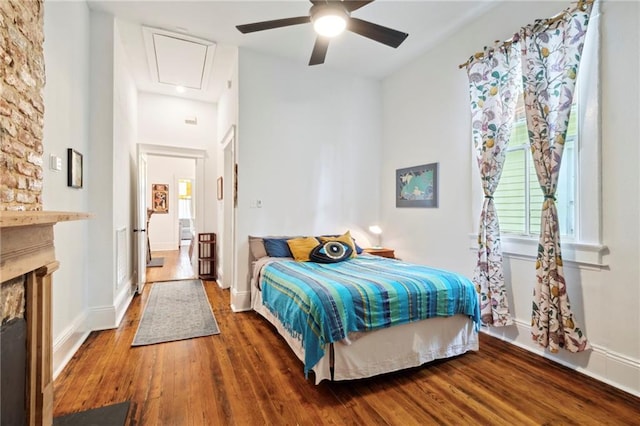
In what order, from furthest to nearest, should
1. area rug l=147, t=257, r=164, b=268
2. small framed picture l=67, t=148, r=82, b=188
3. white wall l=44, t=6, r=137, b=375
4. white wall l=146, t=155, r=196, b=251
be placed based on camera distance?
white wall l=146, t=155, r=196, b=251
area rug l=147, t=257, r=164, b=268
small framed picture l=67, t=148, r=82, b=188
white wall l=44, t=6, r=137, b=375

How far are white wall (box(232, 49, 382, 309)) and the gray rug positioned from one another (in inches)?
18.7

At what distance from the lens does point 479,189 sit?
3.08 metres

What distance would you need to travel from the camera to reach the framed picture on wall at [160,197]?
8859mm

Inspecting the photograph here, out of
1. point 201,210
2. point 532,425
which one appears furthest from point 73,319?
point 532,425

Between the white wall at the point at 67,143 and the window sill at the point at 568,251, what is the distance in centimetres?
366

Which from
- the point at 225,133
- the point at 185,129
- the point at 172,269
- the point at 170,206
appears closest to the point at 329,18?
the point at 225,133

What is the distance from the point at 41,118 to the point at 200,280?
12.0ft

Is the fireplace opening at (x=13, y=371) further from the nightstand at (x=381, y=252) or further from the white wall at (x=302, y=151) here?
the nightstand at (x=381, y=252)

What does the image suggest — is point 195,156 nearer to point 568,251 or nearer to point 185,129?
point 185,129

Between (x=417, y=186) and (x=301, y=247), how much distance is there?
169 cm

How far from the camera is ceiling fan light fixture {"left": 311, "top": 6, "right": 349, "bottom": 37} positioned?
2123 mm

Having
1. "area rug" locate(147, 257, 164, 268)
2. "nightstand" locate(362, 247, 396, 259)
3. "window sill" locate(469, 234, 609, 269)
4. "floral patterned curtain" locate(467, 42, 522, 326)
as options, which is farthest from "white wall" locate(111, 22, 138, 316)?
"window sill" locate(469, 234, 609, 269)

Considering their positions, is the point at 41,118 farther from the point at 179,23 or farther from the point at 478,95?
the point at 478,95

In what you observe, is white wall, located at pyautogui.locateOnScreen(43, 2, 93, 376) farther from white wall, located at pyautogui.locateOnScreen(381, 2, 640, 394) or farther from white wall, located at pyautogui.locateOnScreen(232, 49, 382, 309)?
white wall, located at pyautogui.locateOnScreen(381, 2, 640, 394)
